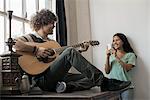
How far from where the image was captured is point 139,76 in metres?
4.05

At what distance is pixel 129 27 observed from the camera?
4.13 m

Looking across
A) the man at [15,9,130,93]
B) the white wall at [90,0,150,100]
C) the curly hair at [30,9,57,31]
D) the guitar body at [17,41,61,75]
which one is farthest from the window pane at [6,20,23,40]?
the white wall at [90,0,150,100]

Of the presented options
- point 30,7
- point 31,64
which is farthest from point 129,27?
point 31,64

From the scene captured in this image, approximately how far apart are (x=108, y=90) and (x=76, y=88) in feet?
0.99

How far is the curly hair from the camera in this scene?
116 inches

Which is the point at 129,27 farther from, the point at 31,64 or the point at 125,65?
the point at 31,64

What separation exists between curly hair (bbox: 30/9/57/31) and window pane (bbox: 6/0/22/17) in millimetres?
347

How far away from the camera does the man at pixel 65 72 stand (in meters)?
2.28

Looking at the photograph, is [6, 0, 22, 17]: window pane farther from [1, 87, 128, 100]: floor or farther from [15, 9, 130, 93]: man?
[1, 87, 128, 100]: floor

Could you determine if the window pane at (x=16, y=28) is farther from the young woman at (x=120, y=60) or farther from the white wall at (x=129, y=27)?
the white wall at (x=129, y=27)

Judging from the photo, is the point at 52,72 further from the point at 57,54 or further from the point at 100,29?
the point at 100,29

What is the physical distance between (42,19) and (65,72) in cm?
Result: 65

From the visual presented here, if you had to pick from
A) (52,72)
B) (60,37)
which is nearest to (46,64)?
(52,72)

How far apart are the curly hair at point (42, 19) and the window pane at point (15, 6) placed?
347 mm
